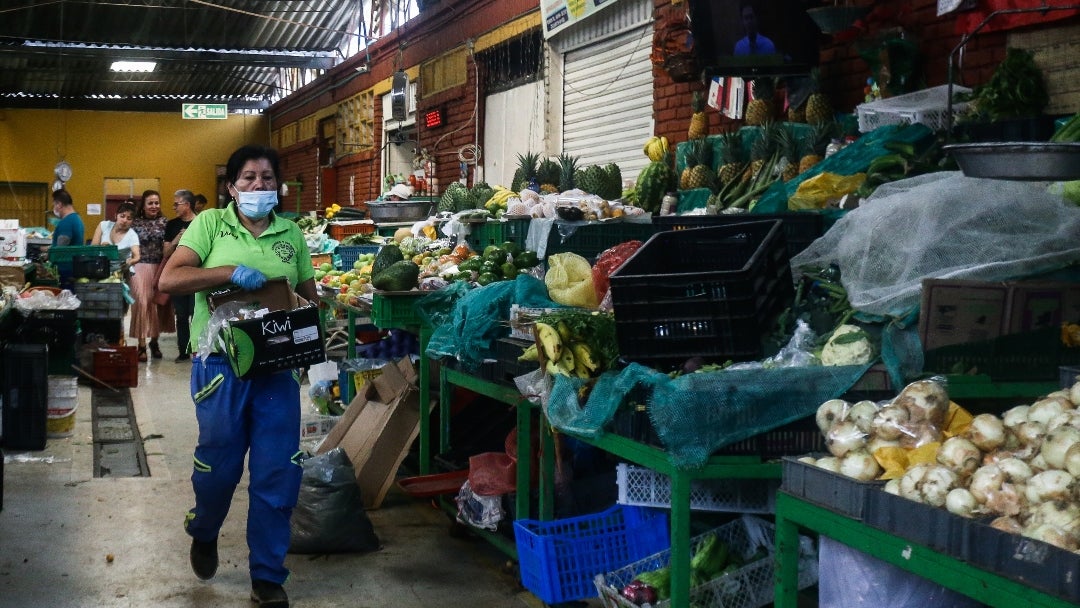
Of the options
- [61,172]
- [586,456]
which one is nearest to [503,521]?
[586,456]

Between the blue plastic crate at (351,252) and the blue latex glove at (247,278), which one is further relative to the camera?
the blue plastic crate at (351,252)

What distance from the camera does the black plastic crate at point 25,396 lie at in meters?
7.20

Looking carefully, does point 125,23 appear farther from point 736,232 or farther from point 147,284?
point 736,232

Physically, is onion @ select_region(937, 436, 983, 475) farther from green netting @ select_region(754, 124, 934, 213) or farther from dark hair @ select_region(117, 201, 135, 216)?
dark hair @ select_region(117, 201, 135, 216)

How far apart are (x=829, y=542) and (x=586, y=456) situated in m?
2.22

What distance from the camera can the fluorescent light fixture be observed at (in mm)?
22562

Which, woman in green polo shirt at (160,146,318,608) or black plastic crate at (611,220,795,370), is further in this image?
woman in green polo shirt at (160,146,318,608)

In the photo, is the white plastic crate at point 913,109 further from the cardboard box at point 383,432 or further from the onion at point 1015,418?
the onion at point 1015,418

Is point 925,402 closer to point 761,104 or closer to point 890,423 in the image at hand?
point 890,423

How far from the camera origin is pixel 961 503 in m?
2.41

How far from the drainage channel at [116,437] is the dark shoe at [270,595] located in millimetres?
2690

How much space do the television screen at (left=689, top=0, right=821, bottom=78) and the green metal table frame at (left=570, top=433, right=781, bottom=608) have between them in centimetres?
374

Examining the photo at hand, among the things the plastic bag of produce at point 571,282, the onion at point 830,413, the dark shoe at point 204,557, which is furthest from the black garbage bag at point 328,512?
the onion at point 830,413

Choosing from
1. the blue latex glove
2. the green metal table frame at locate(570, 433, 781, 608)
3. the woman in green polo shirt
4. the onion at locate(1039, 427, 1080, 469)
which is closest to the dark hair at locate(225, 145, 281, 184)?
the woman in green polo shirt
